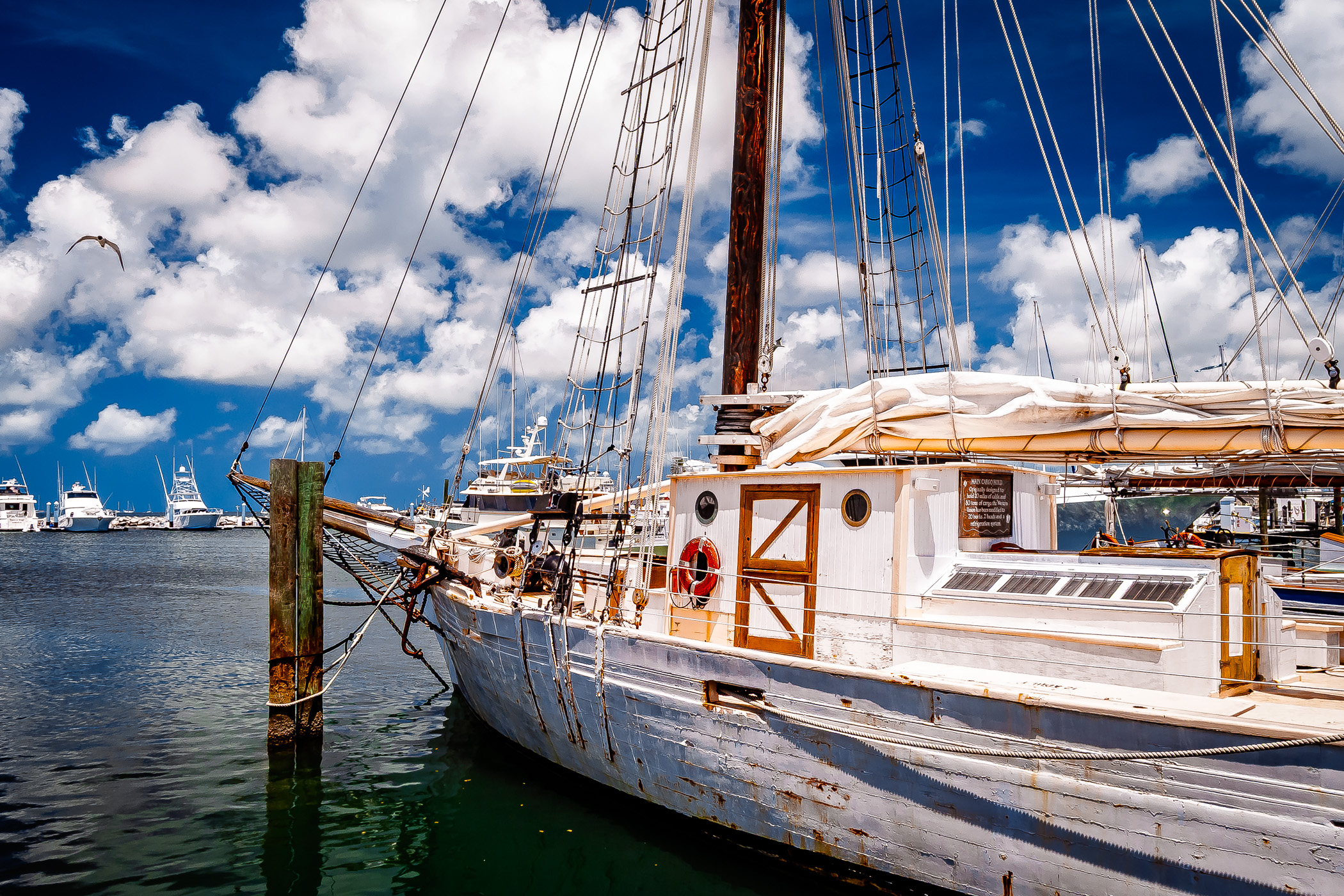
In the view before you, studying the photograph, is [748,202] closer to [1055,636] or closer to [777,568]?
[777,568]

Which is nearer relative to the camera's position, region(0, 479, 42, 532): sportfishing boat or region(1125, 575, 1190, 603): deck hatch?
region(1125, 575, 1190, 603): deck hatch

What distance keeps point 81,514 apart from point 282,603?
148785mm

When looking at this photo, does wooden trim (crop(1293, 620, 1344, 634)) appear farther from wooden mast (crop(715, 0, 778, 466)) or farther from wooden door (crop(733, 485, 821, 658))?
wooden mast (crop(715, 0, 778, 466))

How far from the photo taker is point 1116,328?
27.7 ft

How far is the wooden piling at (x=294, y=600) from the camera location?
11531 mm

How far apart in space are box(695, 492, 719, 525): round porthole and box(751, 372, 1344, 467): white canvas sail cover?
0.87 metres

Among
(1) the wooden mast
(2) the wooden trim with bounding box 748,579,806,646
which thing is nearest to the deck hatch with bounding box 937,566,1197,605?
(2) the wooden trim with bounding box 748,579,806,646

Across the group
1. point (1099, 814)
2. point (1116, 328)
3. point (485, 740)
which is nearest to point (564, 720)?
point (485, 740)

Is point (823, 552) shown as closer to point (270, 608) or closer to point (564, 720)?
point (564, 720)

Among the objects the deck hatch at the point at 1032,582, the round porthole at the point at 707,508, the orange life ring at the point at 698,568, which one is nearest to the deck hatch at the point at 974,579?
the deck hatch at the point at 1032,582

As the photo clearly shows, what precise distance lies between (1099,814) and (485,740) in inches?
374

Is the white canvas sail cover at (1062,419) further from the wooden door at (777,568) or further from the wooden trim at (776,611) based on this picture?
the wooden trim at (776,611)

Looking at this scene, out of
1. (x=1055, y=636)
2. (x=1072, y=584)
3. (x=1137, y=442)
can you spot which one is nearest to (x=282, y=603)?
(x=1055, y=636)

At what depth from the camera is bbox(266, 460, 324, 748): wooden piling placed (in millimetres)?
11531
